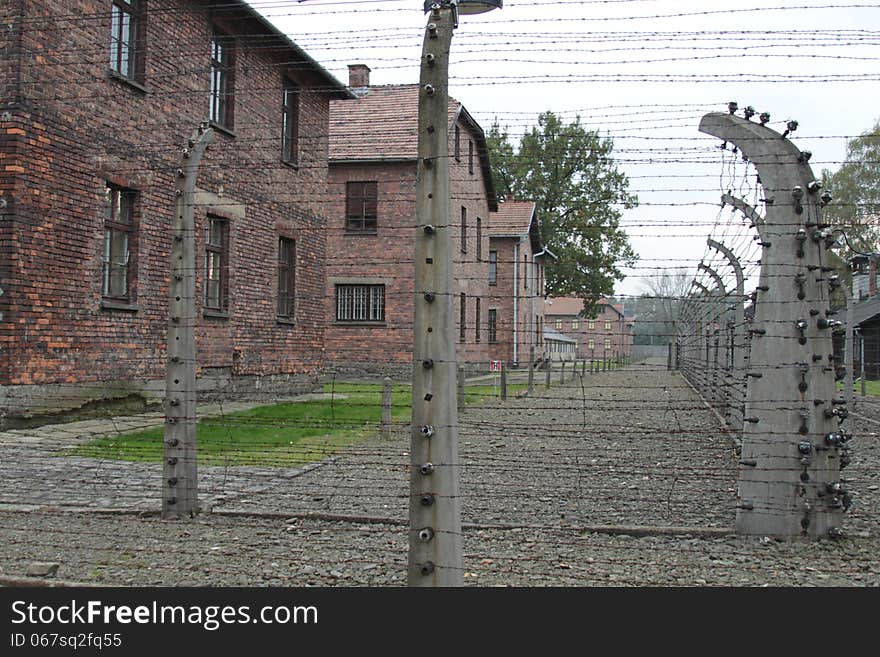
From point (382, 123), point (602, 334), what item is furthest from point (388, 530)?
point (382, 123)

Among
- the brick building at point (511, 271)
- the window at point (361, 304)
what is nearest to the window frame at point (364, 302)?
the window at point (361, 304)

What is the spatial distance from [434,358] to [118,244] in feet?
34.2

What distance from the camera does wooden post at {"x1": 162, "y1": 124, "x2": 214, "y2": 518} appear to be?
6.42 m

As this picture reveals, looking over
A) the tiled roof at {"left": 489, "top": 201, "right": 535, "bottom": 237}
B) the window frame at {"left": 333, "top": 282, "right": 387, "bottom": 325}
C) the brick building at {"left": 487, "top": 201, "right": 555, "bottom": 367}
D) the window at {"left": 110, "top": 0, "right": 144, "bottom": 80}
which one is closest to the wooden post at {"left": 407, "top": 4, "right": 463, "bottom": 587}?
the window at {"left": 110, "top": 0, "right": 144, "bottom": 80}

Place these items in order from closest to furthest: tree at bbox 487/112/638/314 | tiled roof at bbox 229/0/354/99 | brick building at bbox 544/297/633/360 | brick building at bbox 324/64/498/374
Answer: brick building at bbox 544/297/633/360 → tiled roof at bbox 229/0/354/99 → brick building at bbox 324/64/498/374 → tree at bbox 487/112/638/314

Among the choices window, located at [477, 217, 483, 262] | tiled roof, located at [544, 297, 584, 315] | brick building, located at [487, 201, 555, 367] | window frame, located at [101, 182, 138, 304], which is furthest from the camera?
tiled roof, located at [544, 297, 584, 315]

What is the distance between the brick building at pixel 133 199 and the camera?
11078 millimetres

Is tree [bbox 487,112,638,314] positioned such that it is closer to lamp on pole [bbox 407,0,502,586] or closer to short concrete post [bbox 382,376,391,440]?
short concrete post [bbox 382,376,391,440]

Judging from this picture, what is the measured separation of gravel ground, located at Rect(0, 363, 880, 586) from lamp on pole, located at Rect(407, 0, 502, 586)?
0.76 m

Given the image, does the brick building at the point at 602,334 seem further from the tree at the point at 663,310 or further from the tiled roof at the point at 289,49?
the tiled roof at the point at 289,49

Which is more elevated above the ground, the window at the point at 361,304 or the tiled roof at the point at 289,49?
the tiled roof at the point at 289,49

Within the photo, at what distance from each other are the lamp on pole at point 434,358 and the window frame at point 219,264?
1168 cm
